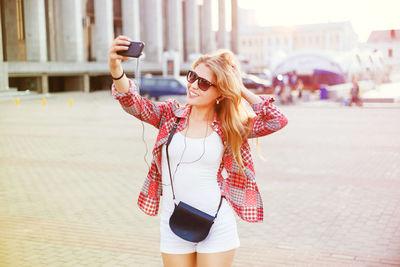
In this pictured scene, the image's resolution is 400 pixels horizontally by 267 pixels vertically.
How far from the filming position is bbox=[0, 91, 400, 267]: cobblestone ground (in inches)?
217

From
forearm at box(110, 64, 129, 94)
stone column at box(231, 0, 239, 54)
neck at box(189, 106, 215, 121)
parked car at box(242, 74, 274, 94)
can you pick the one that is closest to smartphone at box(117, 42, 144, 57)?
forearm at box(110, 64, 129, 94)

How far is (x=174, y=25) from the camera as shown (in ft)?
210

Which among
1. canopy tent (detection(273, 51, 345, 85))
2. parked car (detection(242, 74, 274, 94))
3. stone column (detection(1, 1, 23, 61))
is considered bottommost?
parked car (detection(242, 74, 274, 94))

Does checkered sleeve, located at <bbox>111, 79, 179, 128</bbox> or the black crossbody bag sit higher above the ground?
checkered sleeve, located at <bbox>111, 79, 179, 128</bbox>

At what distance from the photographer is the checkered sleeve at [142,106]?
2953mm

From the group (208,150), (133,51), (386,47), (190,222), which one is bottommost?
(190,222)

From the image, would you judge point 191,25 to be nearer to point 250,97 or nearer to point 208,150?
point 250,97

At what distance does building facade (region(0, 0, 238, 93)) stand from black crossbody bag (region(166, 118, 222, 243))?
32.4 m

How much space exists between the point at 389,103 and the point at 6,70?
2489cm

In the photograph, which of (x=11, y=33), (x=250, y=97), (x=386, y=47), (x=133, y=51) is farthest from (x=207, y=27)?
(x=133, y=51)

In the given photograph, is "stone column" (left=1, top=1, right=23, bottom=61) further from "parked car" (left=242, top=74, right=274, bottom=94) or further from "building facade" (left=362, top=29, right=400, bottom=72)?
"building facade" (left=362, top=29, right=400, bottom=72)

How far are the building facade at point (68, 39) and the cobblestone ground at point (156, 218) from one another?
23.6m

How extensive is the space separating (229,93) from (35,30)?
42644 mm

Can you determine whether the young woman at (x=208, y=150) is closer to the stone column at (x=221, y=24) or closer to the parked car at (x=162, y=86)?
the parked car at (x=162, y=86)
